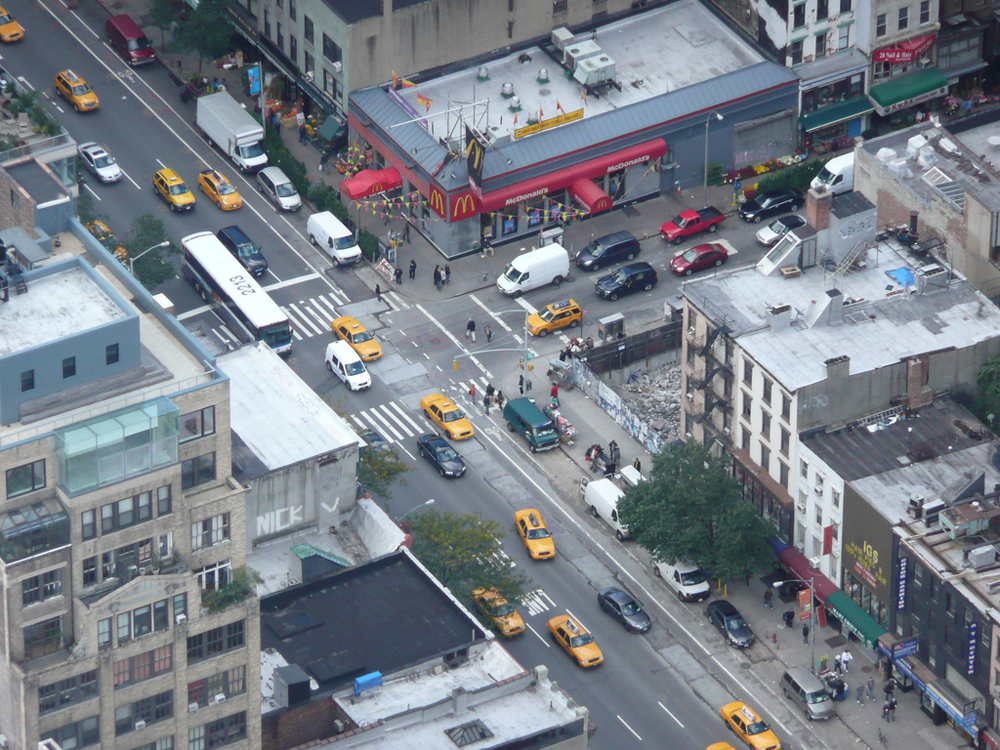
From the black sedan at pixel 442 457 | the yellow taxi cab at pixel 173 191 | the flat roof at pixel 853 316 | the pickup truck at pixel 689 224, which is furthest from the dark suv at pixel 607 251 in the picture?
the yellow taxi cab at pixel 173 191

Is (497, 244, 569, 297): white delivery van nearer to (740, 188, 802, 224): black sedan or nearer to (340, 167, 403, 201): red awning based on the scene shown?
(340, 167, 403, 201): red awning

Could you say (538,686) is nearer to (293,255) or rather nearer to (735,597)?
(735,597)

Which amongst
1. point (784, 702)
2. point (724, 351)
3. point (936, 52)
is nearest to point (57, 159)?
point (724, 351)

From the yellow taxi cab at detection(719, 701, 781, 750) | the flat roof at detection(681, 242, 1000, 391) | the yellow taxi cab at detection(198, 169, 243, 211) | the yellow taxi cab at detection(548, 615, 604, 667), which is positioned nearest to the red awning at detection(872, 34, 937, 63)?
the flat roof at detection(681, 242, 1000, 391)

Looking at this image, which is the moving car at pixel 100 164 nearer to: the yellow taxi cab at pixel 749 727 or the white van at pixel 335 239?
the white van at pixel 335 239

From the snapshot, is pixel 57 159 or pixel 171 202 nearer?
pixel 57 159

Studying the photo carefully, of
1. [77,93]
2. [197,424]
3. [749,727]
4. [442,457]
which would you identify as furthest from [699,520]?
[77,93]

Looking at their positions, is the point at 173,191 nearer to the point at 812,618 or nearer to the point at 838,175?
the point at 838,175

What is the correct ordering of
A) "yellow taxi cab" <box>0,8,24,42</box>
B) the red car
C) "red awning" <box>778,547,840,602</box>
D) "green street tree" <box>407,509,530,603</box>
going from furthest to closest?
"yellow taxi cab" <box>0,8,24,42</box> < the red car < "red awning" <box>778,547,840,602</box> < "green street tree" <box>407,509,530,603</box>
